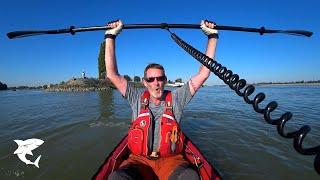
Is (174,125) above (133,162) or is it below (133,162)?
above

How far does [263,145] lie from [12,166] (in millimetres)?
6476

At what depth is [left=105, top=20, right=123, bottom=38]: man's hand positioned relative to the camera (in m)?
4.13

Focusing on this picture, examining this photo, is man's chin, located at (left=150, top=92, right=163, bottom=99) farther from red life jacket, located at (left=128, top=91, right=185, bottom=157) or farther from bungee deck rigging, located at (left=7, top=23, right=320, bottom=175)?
bungee deck rigging, located at (left=7, top=23, right=320, bottom=175)

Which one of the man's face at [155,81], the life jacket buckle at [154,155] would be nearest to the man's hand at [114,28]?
the man's face at [155,81]

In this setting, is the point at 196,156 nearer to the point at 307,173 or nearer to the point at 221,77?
the point at 221,77

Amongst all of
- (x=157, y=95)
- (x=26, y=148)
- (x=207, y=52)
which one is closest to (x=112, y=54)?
(x=157, y=95)

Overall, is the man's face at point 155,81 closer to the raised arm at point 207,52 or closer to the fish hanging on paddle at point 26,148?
the raised arm at point 207,52

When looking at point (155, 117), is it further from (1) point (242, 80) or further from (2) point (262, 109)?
(2) point (262, 109)

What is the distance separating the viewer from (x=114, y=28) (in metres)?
4.16

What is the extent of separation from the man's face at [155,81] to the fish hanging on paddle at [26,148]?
3.72 meters

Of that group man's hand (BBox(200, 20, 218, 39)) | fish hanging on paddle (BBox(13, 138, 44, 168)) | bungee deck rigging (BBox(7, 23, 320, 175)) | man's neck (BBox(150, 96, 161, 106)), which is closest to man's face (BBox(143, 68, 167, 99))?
man's neck (BBox(150, 96, 161, 106))

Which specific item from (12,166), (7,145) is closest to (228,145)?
(12,166)

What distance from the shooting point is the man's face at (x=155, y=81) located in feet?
13.2

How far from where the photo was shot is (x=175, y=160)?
13.0 ft
